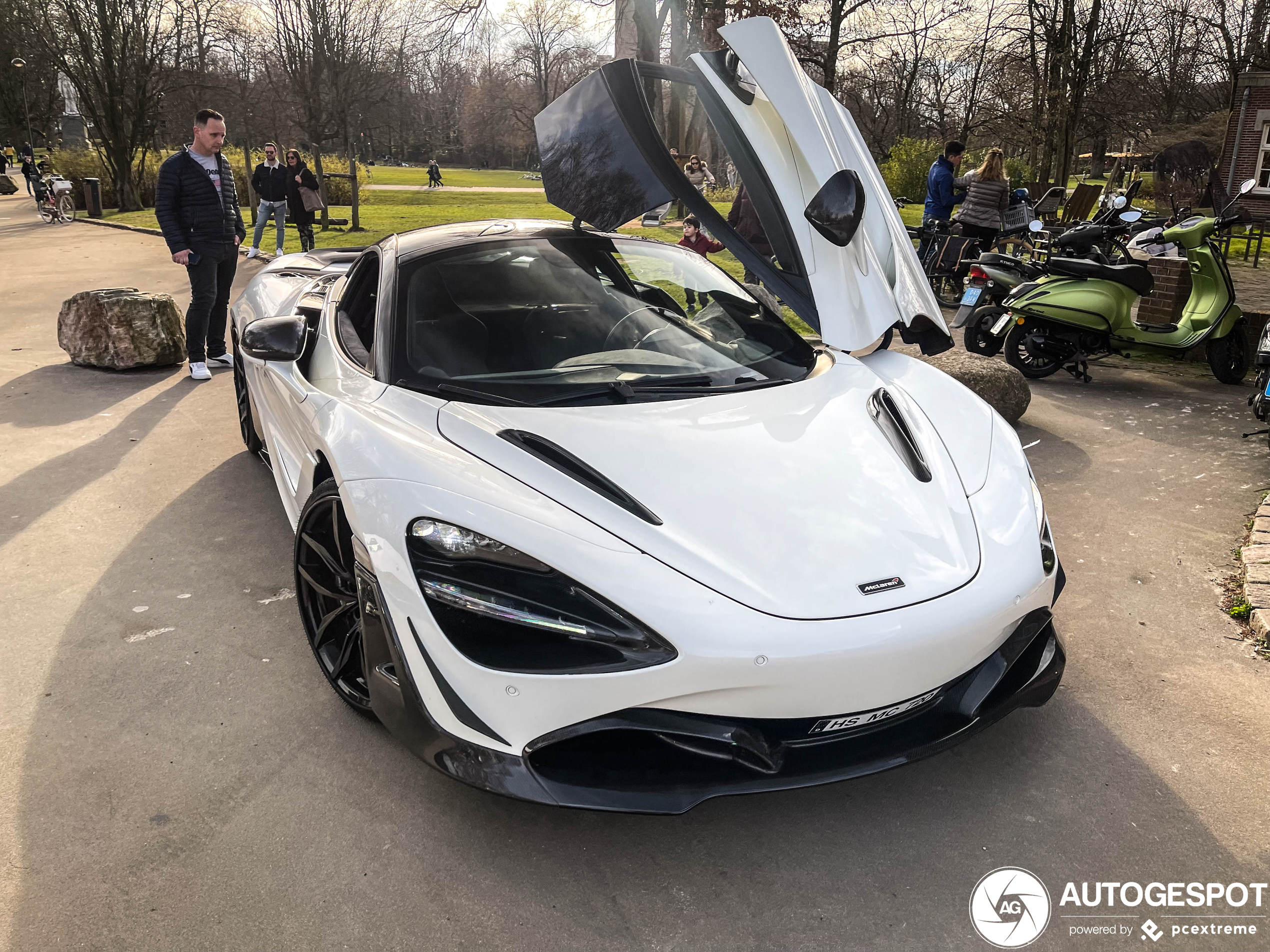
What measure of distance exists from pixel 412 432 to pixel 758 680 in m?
1.18

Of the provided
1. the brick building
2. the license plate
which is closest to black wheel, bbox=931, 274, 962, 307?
the license plate

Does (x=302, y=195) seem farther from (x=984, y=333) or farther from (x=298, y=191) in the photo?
(x=984, y=333)

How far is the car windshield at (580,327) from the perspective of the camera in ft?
9.59

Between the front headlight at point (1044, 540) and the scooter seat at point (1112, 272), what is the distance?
5.01 m

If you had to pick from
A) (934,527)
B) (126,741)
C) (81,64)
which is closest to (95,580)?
(126,741)

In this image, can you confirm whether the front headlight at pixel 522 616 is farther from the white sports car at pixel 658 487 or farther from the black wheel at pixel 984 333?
the black wheel at pixel 984 333

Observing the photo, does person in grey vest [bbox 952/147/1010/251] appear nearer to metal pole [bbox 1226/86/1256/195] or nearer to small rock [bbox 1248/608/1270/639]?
small rock [bbox 1248/608/1270/639]

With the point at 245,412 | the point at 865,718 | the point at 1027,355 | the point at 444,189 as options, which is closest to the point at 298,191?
the point at 245,412

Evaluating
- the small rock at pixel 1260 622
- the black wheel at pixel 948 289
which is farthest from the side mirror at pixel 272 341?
the black wheel at pixel 948 289

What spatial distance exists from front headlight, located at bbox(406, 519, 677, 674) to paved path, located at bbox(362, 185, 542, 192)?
3489 centimetres

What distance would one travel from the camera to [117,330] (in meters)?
7.00

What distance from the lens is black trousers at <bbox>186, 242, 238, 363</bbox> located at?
665 centimetres

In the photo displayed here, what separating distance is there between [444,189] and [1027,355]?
112ft

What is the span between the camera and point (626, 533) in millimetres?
2168
